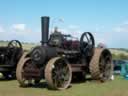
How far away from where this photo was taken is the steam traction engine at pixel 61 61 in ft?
Answer: 42.9

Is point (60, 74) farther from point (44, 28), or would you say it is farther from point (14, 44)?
point (14, 44)

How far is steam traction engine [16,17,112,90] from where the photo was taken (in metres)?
13.1

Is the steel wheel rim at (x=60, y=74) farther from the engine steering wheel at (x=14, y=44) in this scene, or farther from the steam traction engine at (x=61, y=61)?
the engine steering wheel at (x=14, y=44)

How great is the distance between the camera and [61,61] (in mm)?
13234

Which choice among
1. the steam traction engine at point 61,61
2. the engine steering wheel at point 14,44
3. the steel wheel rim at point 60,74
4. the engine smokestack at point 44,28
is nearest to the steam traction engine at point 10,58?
the engine steering wheel at point 14,44

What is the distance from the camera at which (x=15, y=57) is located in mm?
18266

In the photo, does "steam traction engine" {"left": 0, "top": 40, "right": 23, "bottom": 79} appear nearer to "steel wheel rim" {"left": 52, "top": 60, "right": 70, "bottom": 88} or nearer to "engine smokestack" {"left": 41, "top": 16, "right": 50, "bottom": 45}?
"engine smokestack" {"left": 41, "top": 16, "right": 50, "bottom": 45}

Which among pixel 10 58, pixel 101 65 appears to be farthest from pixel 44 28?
pixel 10 58

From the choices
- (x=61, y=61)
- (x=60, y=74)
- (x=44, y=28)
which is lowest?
(x=60, y=74)

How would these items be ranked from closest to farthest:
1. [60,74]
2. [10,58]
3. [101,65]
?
[60,74] → [101,65] → [10,58]

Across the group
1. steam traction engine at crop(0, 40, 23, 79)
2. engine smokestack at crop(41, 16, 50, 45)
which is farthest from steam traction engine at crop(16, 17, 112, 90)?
steam traction engine at crop(0, 40, 23, 79)

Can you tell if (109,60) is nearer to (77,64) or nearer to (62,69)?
(77,64)

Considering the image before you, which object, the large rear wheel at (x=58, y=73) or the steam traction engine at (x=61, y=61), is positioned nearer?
the large rear wheel at (x=58, y=73)

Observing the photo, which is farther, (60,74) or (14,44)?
(14,44)
